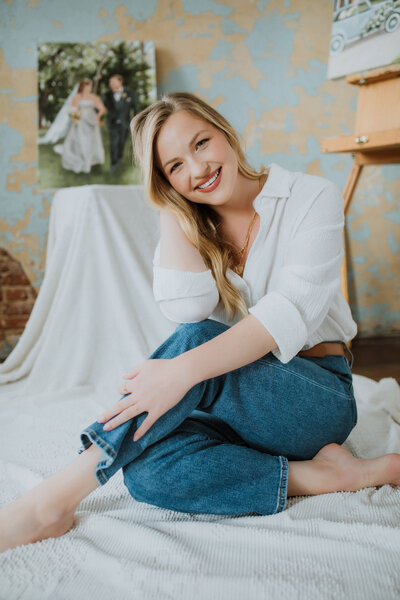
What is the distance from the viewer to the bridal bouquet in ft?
8.33

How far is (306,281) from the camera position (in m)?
0.99

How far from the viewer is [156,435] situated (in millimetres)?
924

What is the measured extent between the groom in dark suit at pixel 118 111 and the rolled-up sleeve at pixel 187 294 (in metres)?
1.64

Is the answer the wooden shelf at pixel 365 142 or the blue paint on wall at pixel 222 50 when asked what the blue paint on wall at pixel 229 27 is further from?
the wooden shelf at pixel 365 142

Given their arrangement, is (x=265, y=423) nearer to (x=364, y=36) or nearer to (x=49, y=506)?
(x=49, y=506)

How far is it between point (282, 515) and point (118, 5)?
2.48 m

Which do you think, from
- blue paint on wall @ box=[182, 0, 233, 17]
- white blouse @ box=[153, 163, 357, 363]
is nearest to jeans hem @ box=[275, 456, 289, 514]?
white blouse @ box=[153, 163, 357, 363]

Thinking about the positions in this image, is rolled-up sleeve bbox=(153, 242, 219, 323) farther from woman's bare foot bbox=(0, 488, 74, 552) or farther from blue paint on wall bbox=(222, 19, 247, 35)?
blue paint on wall bbox=(222, 19, 247, 35)

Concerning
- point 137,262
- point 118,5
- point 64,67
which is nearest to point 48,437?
point 137,262

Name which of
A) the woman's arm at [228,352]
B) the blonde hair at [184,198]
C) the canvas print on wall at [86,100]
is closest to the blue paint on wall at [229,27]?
the canvas print on wall at [86,100]

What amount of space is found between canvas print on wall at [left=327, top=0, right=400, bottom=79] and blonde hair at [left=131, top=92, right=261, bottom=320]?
1284 millimetres

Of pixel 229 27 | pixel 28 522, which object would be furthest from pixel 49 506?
pixel 229 27

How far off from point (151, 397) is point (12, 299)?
1976mm

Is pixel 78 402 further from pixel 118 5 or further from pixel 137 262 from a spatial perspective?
pixel 118 5
